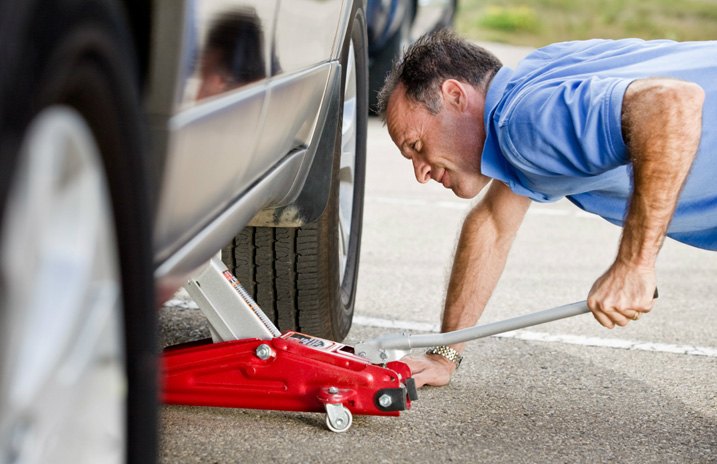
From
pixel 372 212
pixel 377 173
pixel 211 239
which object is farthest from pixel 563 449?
pixel 377 173

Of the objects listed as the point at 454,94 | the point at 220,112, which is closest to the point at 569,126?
the point at 454,94

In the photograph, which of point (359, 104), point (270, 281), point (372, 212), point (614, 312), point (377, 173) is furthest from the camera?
point (377, 173)

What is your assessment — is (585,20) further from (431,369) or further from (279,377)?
(279,377)

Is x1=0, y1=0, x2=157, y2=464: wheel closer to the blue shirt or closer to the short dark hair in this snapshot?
the blue shirt

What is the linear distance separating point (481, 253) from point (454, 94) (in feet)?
2.03

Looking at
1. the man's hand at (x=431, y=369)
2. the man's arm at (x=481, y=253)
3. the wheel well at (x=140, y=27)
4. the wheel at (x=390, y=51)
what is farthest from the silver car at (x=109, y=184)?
the wheel at (x=390, y=51)

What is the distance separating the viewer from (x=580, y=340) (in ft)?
11.4

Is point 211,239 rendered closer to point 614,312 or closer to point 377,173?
point 614,312

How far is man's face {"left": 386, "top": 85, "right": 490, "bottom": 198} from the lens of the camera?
9.04ft

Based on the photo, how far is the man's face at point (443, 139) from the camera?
2754 millimetres

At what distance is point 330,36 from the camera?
248cm

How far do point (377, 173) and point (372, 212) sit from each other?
1.19 meters

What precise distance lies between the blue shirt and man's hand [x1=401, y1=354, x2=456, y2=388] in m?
0.53

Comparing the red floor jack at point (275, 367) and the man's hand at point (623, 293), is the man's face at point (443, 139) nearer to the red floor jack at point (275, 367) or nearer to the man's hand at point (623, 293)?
the red floor jack at point (275, 367)
